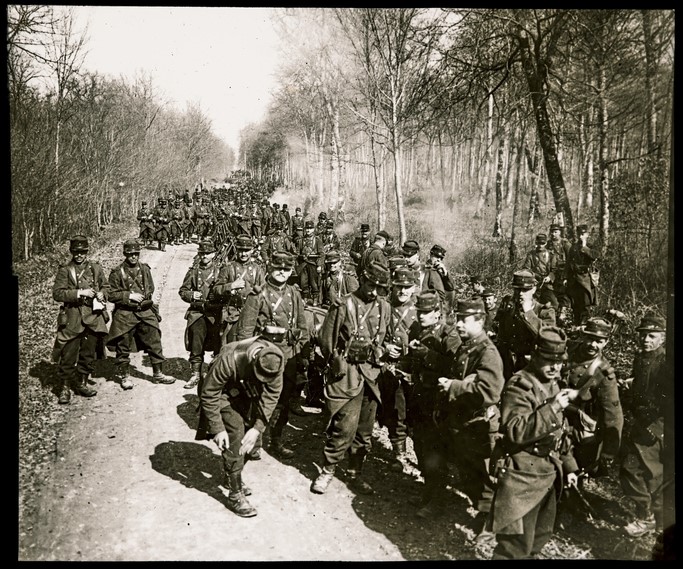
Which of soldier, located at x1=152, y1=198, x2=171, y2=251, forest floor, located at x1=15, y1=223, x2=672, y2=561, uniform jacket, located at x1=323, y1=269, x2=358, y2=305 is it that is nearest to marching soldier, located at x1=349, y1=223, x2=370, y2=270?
uniform jacket, located at x1=323, y1=269, x2=358, y2=305

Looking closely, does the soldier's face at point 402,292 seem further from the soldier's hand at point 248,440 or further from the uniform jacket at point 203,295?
the uniform jacket at point 203,295

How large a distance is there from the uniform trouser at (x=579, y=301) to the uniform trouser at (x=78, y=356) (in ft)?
24.5

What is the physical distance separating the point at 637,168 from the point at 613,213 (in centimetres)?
149

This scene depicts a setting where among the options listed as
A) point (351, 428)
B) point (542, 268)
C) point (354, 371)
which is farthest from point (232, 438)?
point (542, 268)

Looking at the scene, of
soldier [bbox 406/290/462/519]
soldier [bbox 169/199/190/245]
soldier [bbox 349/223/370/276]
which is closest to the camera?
soldier [bbox 406/290/462/519]

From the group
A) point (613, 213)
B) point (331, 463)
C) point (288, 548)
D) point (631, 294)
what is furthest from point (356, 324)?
point (613, 213)

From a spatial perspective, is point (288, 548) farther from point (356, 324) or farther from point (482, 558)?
point (356, 324)

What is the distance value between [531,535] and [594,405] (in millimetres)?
1371

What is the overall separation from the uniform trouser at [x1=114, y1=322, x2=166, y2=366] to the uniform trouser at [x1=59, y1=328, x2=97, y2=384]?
340 mm

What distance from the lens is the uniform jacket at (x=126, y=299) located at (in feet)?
25.3

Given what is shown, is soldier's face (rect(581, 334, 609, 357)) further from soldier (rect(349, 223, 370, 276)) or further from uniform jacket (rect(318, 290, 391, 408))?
soldier (rect(349, 223, 370, 276))

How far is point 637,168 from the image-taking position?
7.91m

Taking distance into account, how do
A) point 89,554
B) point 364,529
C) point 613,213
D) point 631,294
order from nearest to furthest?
point 89,554 < point 364,529 < point 631,294 < point 613,213

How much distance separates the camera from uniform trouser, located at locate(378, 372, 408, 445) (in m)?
5.93
